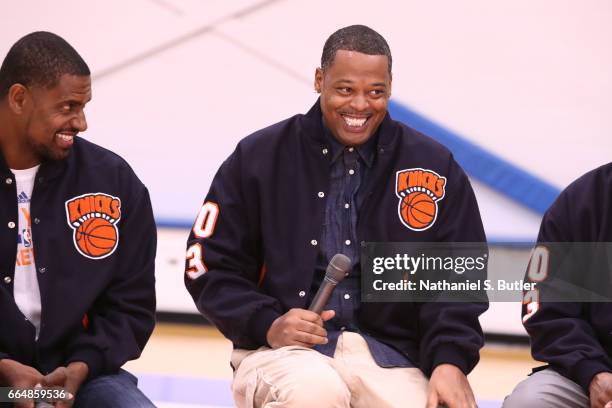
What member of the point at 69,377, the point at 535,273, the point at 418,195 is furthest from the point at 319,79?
the point at 69,377

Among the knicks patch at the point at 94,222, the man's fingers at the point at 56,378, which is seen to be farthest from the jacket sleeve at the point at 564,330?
the man's fingers at the point at 56,378

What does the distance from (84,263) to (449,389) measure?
1191mm

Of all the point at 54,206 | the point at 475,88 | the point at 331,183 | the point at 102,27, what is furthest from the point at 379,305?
the point at 102,27

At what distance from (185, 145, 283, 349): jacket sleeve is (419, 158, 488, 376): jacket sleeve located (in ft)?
1.58

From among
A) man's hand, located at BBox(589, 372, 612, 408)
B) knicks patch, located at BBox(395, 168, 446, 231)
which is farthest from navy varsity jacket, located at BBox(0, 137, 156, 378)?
man's hand, located at BBox(589, 372, 612, 408)

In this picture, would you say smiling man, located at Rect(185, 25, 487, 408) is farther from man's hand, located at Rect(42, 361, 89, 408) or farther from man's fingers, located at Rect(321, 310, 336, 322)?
man's hand, located at Rect(42, 361, 89, 408)

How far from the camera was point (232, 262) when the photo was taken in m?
3.69

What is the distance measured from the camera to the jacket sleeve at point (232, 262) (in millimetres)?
3584

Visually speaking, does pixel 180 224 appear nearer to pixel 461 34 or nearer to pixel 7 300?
pixel 461 34

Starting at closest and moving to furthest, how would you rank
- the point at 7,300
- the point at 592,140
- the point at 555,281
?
the point at 7,300 < the point at 555,281 < the point at 592,140

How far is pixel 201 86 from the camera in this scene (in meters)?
6.41

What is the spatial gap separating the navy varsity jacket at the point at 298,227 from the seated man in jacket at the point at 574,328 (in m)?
0.21

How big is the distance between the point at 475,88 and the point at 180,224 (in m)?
1.83

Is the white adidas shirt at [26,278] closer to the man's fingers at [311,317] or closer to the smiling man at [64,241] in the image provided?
the smiling man at [64,241]
